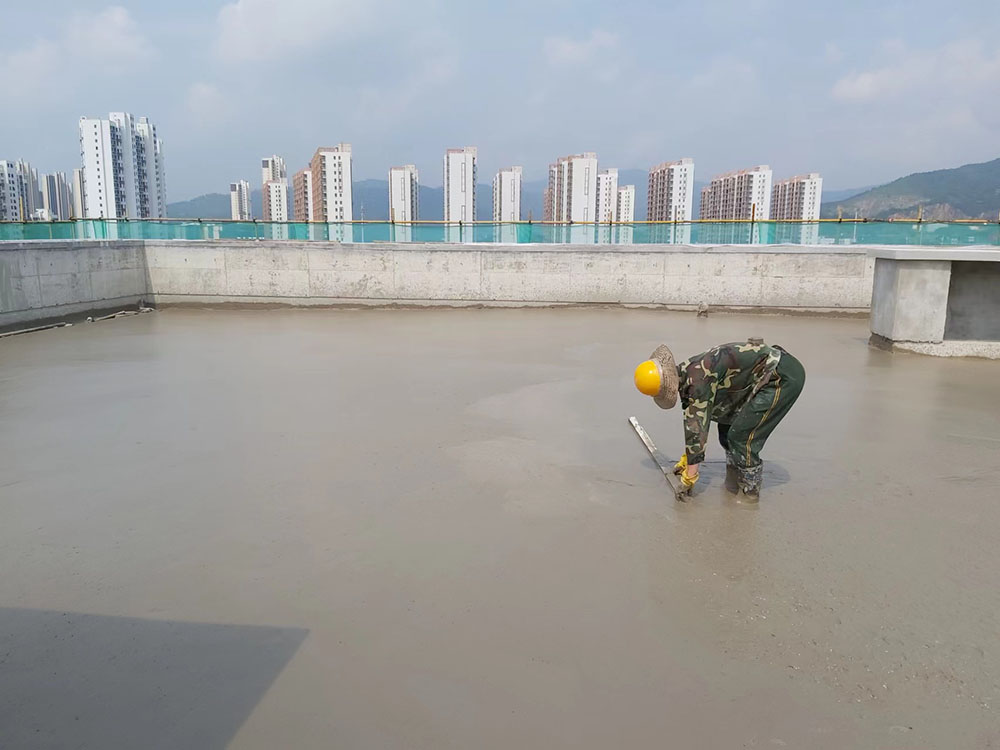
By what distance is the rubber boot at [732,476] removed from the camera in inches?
217

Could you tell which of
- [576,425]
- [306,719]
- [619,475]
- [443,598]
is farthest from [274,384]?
[306,719]

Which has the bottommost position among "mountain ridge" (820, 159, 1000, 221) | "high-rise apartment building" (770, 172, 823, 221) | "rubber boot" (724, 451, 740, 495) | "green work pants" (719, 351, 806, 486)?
"rubber boot" (724, 451, 740, 495)

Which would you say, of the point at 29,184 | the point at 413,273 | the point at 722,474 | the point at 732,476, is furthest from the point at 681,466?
the point at 29,184

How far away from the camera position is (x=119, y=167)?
71312 mm

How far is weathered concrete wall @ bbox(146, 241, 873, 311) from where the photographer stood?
18156 mm

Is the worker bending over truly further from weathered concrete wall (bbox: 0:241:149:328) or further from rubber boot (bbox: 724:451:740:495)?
weathered concrete wall (bbox: 0:241:149:328)

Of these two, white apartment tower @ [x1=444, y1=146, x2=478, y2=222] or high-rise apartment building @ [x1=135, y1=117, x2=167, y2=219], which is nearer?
white apartment tower @ [x1=444, y1=146, x2=478, y2=222]

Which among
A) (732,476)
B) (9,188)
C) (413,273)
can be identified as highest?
(9,188)

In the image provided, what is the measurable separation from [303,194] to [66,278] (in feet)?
→ 180

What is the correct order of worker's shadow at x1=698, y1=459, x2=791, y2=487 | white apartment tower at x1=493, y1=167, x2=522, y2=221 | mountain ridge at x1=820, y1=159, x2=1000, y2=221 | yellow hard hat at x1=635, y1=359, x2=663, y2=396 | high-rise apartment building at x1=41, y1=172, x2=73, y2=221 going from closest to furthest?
yellow hard hat at x1=635, y1=359, x2=663, y2=396 → worker's shadow at x1=698, y1=459, x2=791, y2=487 → white apartment tower at x1=493, y1=167, x2=522, y2=221 → mountain ridge at x1=820, y1=159, x2=1000, y2=221 → high-rise apartment building at x1=41, y1=172, x2=73, y2=221

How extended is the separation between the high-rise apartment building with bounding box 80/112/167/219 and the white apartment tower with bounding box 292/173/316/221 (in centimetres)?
1584

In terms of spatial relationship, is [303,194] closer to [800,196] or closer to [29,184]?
[800,196]

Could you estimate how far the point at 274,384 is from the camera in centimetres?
930

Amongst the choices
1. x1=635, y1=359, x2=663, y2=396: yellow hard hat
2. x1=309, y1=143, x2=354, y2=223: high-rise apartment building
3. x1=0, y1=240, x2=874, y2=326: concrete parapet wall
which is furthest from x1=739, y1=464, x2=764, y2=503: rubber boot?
x1=309, y1=143, x2=354, y2=223: high-rise apartment building
